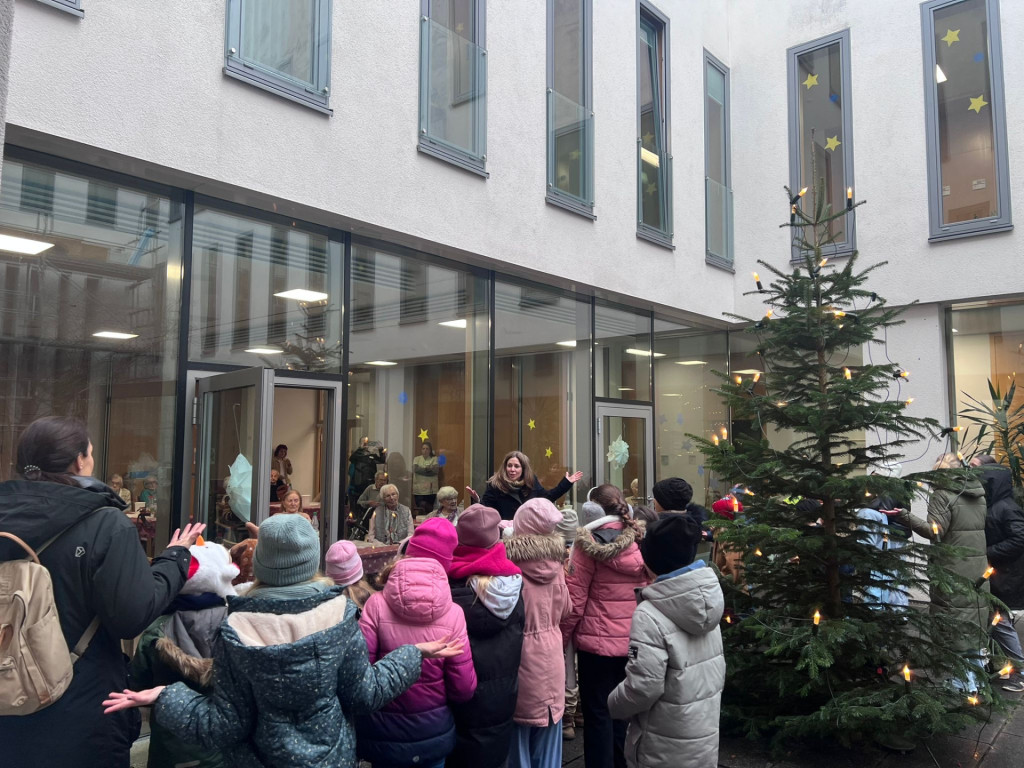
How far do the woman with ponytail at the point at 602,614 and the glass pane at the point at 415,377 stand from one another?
3395mm

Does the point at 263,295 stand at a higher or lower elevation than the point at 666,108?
lower

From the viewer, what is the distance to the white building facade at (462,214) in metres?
5.47

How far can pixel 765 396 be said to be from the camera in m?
5.37

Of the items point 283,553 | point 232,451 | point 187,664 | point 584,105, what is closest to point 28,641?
point 187,664

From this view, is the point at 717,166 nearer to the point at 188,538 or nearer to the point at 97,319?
the point at 97,319

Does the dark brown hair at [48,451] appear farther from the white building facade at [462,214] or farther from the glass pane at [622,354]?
the glass pane at [622,354]

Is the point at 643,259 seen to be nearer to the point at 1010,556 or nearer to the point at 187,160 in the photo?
the point at 1010,556

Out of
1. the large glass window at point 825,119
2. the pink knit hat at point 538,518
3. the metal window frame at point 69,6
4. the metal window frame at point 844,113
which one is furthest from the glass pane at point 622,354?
the metal window frame at point 69,6

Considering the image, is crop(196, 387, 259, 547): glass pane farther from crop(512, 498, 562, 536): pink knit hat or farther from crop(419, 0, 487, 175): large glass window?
crop(419, 0, 487, 175): large glass window

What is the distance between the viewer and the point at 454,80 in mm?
7762

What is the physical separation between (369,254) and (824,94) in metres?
8.07

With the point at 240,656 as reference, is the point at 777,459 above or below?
above

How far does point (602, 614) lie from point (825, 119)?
33.0 feet

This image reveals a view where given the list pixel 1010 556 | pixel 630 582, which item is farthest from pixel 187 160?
pixel 1010 556
